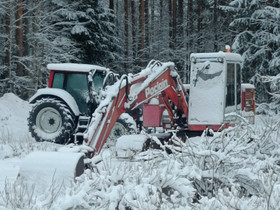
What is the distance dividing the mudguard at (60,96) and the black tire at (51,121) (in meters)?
0.14

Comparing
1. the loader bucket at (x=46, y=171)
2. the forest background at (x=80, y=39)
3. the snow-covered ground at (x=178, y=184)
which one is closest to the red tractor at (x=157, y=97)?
the snow-covered ground at (x=178, y=184)

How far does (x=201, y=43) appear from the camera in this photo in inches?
1518

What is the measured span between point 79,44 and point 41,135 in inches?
527

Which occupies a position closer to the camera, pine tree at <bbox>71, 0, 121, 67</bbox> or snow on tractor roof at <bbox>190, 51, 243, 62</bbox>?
snow on tractor roof at <bbox>190, 51, 243, 62</bbox>

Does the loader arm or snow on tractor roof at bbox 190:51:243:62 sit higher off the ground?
snow on tractor roof at bbox 190:51:243:62

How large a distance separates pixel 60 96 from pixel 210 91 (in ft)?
12.8

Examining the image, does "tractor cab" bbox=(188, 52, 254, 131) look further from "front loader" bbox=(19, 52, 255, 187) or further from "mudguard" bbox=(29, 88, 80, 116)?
"mudguard" bbox=(29, 88, 80, 116)

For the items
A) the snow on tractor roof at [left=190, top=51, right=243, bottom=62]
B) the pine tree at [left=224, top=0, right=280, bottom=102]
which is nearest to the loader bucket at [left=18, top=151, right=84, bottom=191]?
the snow on tractor roof at [left=190, top=51, right=243, bottom=62]

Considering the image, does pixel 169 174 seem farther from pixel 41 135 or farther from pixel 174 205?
pixel 41 135

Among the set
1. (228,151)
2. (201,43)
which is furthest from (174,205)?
(201,43)

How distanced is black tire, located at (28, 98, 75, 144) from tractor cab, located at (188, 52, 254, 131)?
309 cm

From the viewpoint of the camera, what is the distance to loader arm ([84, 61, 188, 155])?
827 cm

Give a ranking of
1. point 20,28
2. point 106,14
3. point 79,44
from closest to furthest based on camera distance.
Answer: point 20,28 < point 79,44 < point 106,14

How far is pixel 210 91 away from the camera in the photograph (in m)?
10.9
